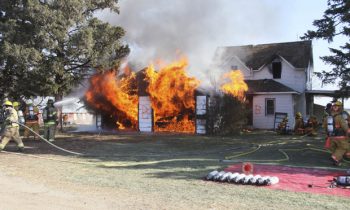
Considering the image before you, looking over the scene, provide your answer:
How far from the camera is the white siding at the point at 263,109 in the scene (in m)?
27.8

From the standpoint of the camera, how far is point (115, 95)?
25.1 meters

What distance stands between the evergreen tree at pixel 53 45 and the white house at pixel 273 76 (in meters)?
9.06

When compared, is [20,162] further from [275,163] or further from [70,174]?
[275,163]

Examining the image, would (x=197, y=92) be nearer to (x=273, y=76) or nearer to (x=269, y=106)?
(x=269, y=106)

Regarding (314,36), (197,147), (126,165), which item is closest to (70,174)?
(126,165)

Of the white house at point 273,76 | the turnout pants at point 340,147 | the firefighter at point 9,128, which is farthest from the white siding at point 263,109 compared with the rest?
the firefighter at point 9,128

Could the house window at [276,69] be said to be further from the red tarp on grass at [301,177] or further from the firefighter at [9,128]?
the firefighter at [9,128]

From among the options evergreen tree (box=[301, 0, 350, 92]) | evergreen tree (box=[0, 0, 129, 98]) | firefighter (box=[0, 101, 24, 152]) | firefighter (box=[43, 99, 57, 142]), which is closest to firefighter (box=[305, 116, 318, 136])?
evergreen tree (box=[301, 0, 350, 92])

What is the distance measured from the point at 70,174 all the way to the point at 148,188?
2.55 m

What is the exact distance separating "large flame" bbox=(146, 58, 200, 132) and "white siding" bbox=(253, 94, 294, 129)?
6.87m

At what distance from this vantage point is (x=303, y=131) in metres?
22.0

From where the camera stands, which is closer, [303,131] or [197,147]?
[197,147]

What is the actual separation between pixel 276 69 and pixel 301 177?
21.8m

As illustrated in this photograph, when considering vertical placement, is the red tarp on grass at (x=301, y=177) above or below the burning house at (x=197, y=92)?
below
